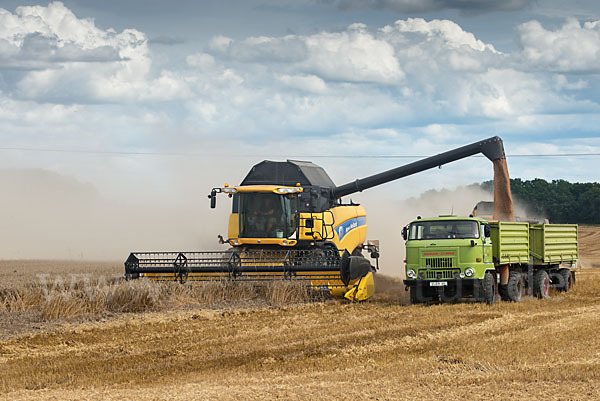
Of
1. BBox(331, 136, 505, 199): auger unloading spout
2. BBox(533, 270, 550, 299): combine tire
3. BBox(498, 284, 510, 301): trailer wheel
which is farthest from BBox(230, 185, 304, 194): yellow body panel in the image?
BBox(533, 270, 550, 299): combine tire

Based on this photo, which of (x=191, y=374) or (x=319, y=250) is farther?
(x=319, y=250)

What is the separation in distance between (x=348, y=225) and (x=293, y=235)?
258cm

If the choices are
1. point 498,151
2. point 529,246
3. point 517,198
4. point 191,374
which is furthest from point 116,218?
point 517,198

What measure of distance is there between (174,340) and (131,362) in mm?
1802

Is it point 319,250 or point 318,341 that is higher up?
point 319,250

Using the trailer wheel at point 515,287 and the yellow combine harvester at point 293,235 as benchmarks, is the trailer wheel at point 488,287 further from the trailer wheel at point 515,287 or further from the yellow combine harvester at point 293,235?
the yellow combine harvester at point 293,235

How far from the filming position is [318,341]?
12.5 m

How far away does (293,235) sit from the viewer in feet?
68.3

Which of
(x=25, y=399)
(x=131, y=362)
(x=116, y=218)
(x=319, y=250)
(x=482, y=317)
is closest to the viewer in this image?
(x=25, y=399)

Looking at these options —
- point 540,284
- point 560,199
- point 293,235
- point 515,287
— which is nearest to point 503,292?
point 515,287

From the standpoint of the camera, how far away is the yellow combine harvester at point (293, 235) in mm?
18406

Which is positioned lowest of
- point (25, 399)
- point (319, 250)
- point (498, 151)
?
point (25, 399)

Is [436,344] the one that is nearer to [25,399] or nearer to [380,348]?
[380,348]

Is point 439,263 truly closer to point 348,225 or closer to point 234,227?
point 348,225
